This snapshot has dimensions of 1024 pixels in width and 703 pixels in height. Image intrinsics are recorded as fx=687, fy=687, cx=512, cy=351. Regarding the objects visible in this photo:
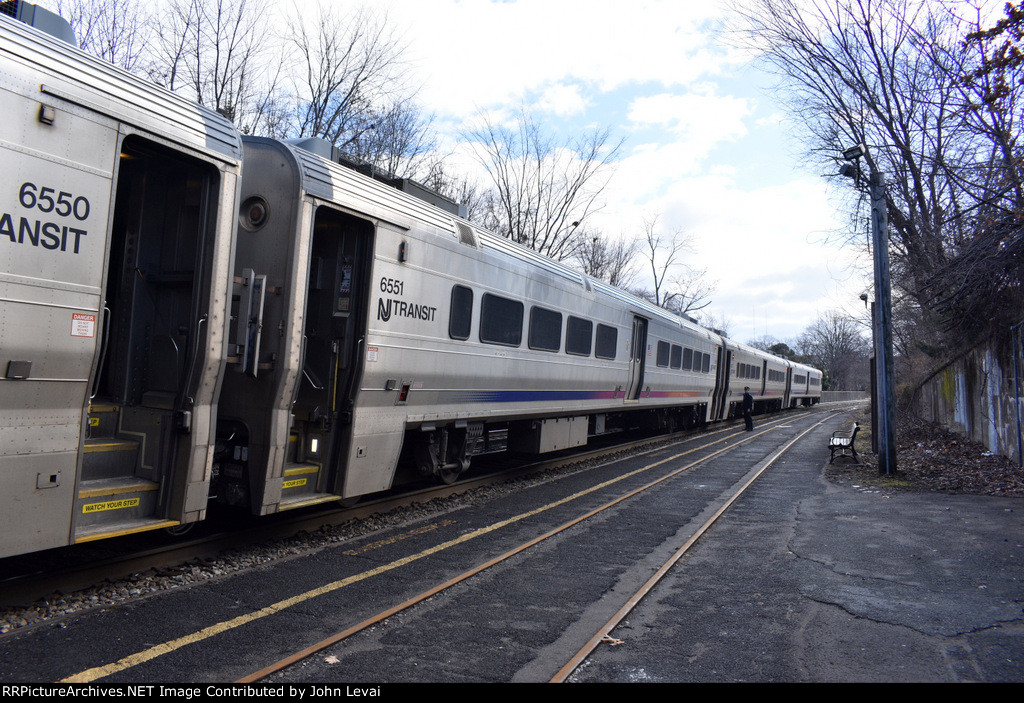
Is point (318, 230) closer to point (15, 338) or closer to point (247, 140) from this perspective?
point (247, 140)

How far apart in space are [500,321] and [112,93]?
18.2ft

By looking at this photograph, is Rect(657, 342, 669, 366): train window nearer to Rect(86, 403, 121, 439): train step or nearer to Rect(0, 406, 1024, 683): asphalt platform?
Rect(0, 406, 1024, 683): asphalt platform

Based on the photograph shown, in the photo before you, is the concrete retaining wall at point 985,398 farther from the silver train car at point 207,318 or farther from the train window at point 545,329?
the silver train car at point 207,318

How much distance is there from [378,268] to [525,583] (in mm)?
3291

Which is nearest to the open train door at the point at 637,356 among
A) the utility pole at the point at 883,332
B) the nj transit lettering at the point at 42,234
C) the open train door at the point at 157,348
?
the utility pole at the point at 883,332

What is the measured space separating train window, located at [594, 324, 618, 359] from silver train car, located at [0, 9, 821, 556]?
9.59 ft

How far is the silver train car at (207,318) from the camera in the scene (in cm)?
405

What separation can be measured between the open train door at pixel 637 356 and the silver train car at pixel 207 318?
5022mm

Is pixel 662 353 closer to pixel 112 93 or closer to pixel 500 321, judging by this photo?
pixel 500 321

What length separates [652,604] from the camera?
209 inches

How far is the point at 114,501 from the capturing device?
4.66m

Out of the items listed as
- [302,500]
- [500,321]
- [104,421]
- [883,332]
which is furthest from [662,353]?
[104,421]
